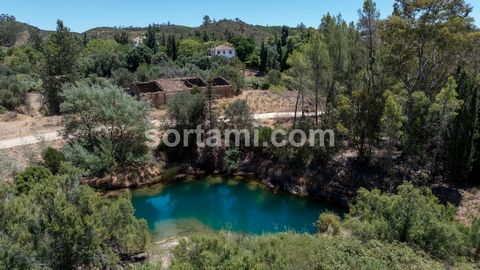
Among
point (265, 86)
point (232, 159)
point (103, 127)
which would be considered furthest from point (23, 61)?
point (232, 159)

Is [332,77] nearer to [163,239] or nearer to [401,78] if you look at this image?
[401,78]

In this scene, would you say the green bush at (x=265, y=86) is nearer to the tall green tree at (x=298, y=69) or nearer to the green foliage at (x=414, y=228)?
the tall green tree at (x=298, y=69)

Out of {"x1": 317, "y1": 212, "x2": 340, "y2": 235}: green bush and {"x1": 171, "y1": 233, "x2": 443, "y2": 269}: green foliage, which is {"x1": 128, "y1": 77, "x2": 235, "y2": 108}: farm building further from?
{"x1": 171, "y1": 233, "x2": 443, "y2": 269}: green foliage

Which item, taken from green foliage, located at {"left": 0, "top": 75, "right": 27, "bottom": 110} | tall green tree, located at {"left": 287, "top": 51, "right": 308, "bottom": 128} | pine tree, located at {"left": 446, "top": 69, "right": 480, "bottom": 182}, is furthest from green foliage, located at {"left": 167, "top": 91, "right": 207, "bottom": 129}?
green foliage, located at {"left": 0, "top": 75, "right": 27, "bottom": 110}

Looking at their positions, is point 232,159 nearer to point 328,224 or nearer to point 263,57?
point 328,224

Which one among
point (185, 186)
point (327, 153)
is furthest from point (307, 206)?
point (185, 186)

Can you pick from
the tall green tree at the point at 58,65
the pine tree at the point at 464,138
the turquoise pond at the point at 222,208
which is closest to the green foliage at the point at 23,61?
the tall green tree at the point at 58,65
